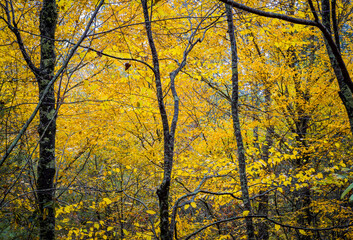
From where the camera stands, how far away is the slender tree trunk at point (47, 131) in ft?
9.36

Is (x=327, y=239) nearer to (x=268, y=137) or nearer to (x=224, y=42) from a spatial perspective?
(x=268, y=137)

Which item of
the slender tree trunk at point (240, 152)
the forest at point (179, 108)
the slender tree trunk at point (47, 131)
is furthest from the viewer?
the forest at point (179, 108)

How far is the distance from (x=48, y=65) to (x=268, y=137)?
6251 millimetres

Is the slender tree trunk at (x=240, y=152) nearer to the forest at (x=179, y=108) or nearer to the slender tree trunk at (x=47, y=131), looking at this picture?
the forest at (x=179, y=108)

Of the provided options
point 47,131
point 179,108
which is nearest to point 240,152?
point 47,131

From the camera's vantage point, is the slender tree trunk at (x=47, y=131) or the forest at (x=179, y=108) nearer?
the slender tree trunk at (x=47, y=131)

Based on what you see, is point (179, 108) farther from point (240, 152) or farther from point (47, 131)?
point (47, 131)

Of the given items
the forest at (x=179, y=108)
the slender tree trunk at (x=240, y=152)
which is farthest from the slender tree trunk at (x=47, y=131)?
the slender tree trunk at (x=240, y=152)

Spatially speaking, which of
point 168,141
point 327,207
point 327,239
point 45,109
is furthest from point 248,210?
point 327,239

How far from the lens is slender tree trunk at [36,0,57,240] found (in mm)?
2854

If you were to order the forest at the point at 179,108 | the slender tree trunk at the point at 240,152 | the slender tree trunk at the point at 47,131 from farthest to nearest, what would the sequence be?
the forest at the point at 179,108
the slender tree trunk at the point at 240,152
the slender tree trunk at the point at 47,131

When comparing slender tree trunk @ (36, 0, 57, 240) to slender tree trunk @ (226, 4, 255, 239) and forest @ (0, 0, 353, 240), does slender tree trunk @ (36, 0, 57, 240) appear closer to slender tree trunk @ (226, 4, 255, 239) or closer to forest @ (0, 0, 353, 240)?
forest @ (0, 0, 353, 240)

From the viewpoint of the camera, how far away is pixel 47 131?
3020 millimetres

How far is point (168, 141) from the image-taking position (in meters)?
2.32
